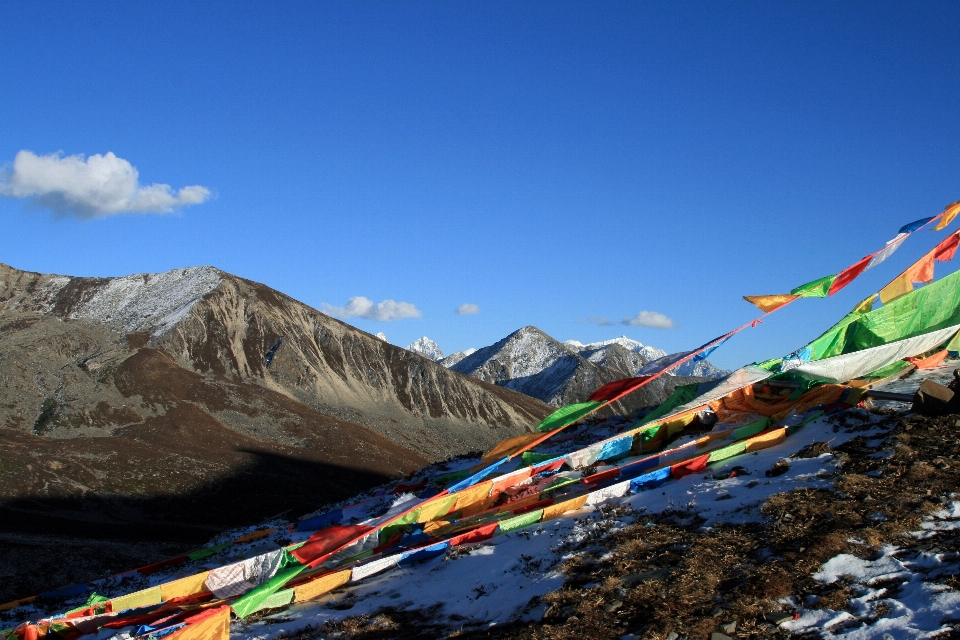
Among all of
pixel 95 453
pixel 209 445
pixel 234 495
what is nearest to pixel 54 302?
Answer: pixel 209 445

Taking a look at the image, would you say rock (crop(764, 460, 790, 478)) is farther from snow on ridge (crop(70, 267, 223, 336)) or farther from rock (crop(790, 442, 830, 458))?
snow on ridge (crop(70, 267, 223, 336))

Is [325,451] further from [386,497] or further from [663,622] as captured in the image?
[663,622]

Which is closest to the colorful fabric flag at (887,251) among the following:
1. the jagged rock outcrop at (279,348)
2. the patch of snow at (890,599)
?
the patch of snow at (890,599)

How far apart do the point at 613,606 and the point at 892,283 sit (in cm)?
1619

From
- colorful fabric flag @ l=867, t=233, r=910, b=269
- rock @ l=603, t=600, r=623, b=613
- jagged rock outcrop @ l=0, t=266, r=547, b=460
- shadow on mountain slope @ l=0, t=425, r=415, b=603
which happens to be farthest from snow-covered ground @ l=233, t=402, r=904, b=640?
jagged rock outcrop @ l=0, t=266, r=547, b=460

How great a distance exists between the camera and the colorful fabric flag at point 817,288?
17.3 m

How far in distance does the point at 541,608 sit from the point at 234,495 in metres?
42.3

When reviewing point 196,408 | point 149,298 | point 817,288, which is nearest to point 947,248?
point 817,288

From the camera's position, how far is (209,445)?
61156mm

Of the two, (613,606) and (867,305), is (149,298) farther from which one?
(613,606)

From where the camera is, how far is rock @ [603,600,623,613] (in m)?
8.38

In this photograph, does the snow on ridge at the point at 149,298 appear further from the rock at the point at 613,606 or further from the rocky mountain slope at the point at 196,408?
the rock at the point at 613,606

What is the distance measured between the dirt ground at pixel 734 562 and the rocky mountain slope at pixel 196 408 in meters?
26.5

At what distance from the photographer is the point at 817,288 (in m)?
17.5
